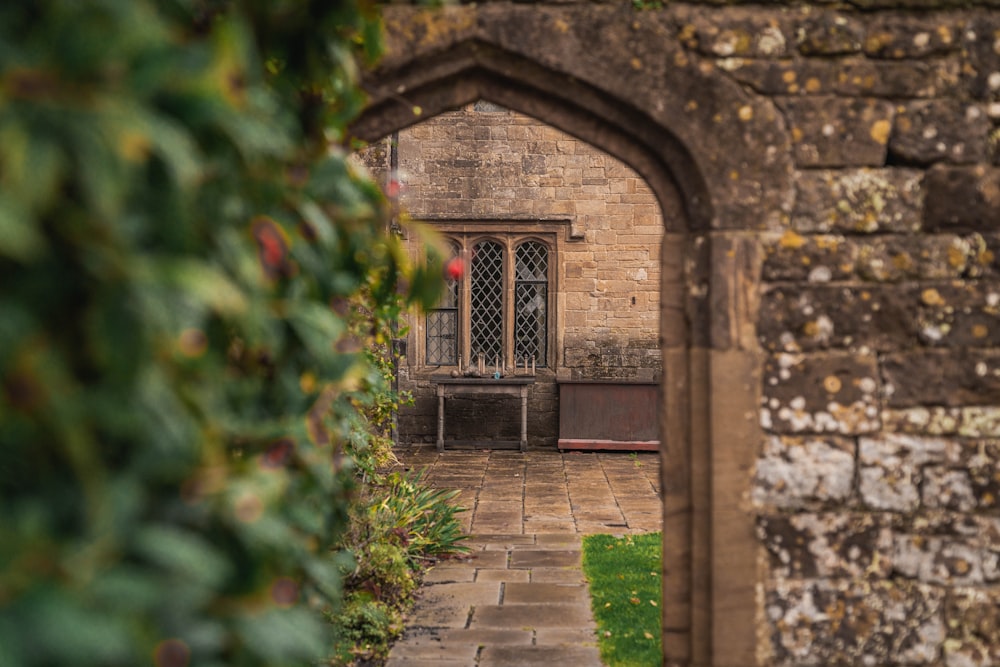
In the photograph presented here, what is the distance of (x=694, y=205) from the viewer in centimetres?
307

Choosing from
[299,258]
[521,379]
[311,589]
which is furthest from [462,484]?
[299,258]

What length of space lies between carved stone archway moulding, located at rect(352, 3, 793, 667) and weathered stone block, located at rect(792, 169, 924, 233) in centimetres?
7

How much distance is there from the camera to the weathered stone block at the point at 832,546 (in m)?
2.95

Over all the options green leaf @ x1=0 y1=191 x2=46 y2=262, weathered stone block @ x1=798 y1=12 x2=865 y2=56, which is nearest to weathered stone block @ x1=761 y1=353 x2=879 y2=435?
weathered stone block @ x1=798 y1=12 x2=865 y2=56

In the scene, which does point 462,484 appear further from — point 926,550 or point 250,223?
point 250,223

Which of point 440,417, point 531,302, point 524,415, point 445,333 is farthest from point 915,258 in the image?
point 445,333

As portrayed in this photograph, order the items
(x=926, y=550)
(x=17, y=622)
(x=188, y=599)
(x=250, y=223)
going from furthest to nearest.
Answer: (x=926, y=550) → (x=250, y=223) → (x=188, y=599) → (x=17, y=622)

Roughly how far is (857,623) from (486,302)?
9.21 m

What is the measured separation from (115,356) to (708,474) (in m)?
2.46

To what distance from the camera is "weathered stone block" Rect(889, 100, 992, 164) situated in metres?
2.97

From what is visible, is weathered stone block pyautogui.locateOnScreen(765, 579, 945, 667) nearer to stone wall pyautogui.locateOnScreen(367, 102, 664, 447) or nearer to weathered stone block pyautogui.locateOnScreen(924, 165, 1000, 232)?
weathered stone block pyautogui.locateOnScreen(924, 165, 1000, 232)

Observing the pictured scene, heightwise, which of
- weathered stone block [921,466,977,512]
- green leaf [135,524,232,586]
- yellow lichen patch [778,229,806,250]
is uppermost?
yellow lichen patch [778,229,806,250]

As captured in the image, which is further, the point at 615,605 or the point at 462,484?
the point at 462,484

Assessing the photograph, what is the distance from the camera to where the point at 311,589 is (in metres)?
2.20
